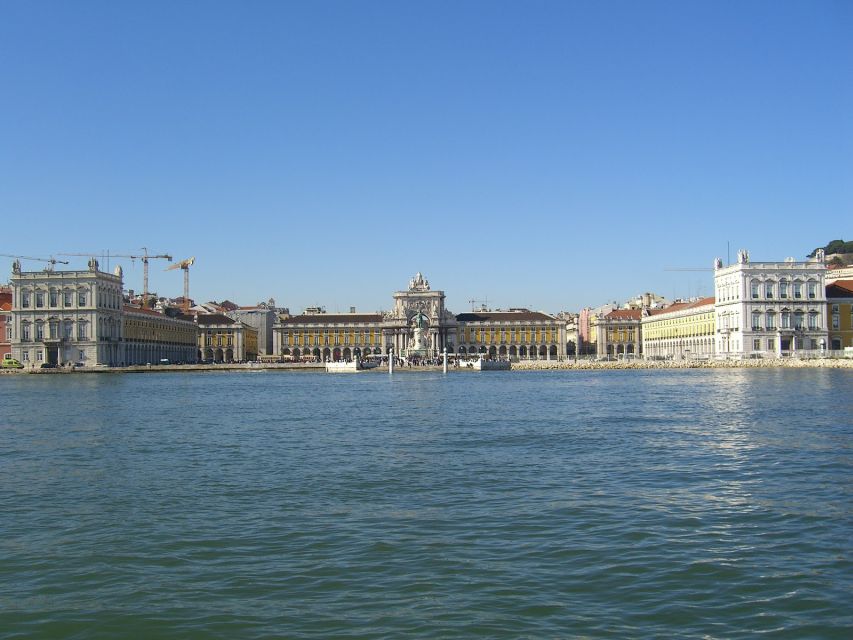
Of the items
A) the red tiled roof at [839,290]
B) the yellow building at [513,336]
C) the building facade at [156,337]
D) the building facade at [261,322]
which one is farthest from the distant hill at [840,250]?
the building facade at [156,337]

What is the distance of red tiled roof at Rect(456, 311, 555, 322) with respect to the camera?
139 meters

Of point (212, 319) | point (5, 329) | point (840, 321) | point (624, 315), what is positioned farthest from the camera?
point (624, 315)

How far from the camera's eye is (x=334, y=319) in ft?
463

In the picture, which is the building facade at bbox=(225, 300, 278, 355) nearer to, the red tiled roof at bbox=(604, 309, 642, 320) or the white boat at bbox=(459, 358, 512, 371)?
the red tiled roof at bbox=(604, 309, 642, 320)

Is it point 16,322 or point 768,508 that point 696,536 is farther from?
point 16,322

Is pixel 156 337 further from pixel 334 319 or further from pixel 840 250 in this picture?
pixel 840 250

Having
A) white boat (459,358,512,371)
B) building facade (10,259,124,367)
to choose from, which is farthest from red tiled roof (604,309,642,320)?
building facade (10,259,124,367)

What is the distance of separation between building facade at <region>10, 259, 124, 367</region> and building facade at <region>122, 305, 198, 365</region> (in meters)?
7.08

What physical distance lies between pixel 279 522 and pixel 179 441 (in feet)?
38.1

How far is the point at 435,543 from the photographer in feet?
38.2

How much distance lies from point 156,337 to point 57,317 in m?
20.8

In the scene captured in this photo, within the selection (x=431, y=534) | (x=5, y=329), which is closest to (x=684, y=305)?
(x=5, y=329)

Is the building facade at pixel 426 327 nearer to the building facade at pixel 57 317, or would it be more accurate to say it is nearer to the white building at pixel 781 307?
the building facade at pixel 57 317

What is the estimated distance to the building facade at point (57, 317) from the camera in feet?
309
